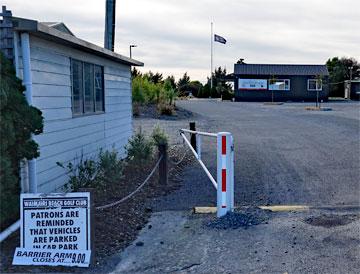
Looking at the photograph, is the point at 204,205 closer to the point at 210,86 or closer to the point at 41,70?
the point at 41,70

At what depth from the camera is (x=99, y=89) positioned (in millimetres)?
9867

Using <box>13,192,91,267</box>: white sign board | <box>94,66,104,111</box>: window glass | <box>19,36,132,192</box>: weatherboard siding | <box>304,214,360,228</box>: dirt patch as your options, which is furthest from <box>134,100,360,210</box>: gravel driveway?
<box>13,192,91,267</box>: white sign board

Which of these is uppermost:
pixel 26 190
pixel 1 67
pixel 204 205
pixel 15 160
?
pixel 1 67

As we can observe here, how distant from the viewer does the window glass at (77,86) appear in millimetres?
8281

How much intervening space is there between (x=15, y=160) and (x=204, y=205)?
2968mm

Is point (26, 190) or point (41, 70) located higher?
point (41, 70)

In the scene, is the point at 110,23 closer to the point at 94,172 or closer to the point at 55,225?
the point at 94,172

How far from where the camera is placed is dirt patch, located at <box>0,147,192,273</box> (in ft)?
15.8

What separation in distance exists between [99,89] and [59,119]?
8.15 ft

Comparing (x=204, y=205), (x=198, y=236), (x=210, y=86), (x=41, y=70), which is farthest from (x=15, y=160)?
(x=210, y=86)

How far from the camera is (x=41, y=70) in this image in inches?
268

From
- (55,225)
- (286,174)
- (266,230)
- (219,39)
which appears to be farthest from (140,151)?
(219,39)

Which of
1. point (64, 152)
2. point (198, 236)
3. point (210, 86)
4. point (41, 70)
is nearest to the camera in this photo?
point (198, 236)

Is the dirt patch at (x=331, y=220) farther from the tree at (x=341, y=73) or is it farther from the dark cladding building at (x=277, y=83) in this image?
the tree at (x=341, y=73)
